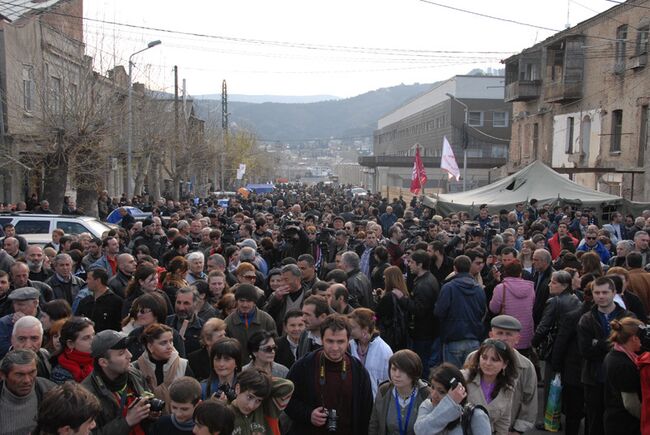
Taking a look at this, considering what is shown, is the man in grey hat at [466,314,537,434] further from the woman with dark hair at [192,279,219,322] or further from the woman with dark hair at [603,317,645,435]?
the woman with dark hair at [192,279,219,322]

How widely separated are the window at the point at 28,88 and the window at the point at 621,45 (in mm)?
24447

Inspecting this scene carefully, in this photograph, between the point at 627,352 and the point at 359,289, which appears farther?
the point at 359,289

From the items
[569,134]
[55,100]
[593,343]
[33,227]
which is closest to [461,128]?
[569,134]

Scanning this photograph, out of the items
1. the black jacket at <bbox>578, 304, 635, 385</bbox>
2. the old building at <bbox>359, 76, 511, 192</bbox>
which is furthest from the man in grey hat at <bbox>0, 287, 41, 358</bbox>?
the old building at <bbox>359, 76, 511, 192</bbox>

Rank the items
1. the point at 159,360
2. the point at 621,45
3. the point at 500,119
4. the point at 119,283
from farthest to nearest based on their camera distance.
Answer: the point at 500,119 < the point at 621,45 < the point at 119,283 < the point at 159,360

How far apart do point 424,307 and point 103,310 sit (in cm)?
363

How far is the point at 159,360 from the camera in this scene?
512 cm

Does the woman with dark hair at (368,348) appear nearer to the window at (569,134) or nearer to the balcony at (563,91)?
the balcony at (563,91)

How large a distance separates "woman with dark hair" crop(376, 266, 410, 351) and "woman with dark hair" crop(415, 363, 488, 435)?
324 cm

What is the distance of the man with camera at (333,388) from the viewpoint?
500 centimetres

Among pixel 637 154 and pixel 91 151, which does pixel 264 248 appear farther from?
pixel 637 154

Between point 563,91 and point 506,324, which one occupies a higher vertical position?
point 563,91

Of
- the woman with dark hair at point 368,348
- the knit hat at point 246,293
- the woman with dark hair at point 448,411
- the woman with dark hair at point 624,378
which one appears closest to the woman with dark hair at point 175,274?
the knit hat at point 246,293

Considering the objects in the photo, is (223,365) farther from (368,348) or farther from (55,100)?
(55,100)
